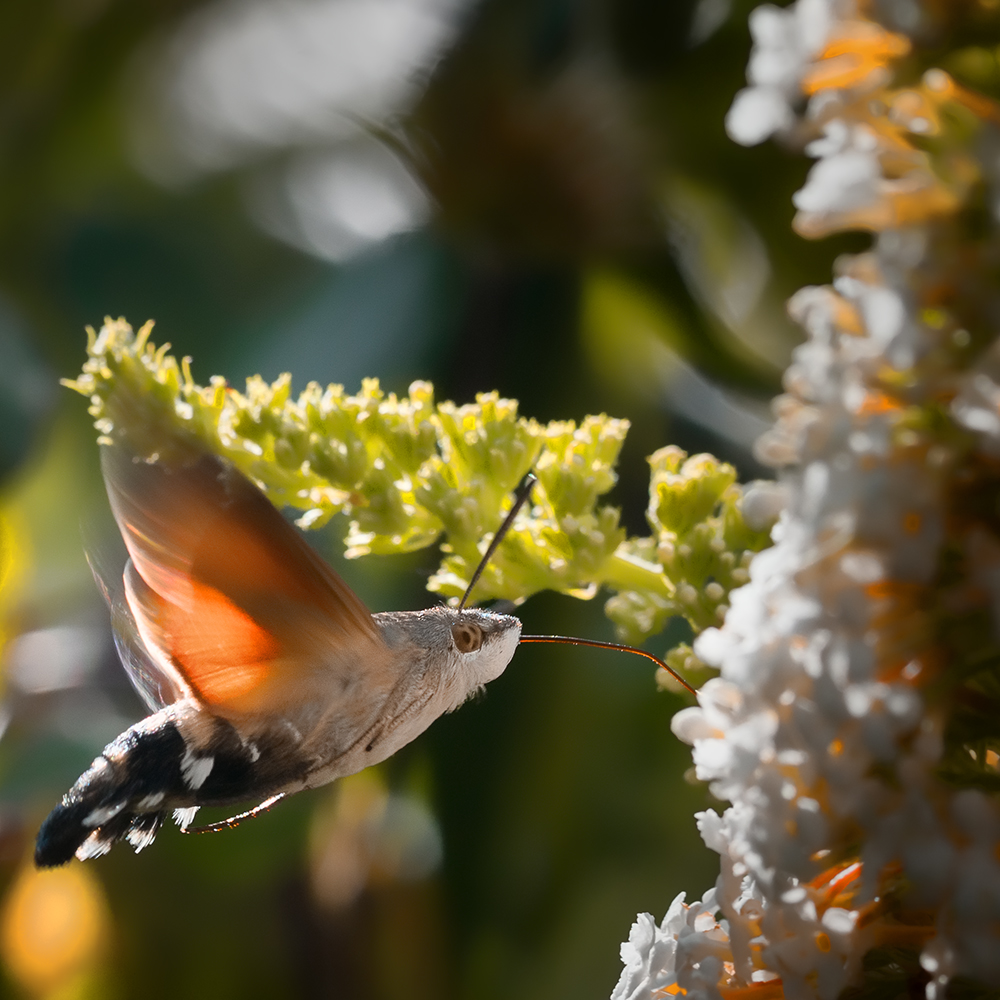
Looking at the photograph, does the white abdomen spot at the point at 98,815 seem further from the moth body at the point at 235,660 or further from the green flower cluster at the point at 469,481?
the green flower cluster at the point at 469,481

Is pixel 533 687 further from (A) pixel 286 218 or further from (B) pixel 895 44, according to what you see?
(B) pixel 895 44

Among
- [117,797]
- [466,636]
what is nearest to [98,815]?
[117,797]

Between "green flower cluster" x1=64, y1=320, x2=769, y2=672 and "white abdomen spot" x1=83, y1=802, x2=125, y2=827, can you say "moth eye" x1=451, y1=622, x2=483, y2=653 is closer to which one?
"green flower cluster" x1=64, y1=320, x2=769, y2=672

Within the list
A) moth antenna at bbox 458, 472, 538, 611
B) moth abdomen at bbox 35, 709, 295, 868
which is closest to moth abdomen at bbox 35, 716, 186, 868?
moth abdomen at bbox 35, 709, 295, 868

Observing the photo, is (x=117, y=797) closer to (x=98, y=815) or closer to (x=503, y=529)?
(x=98, y=815)

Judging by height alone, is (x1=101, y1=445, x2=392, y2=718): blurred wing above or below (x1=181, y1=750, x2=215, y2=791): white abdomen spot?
above

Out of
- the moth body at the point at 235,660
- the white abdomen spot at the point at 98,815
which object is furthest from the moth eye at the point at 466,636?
the white abdomen spot at the point at 98,815
